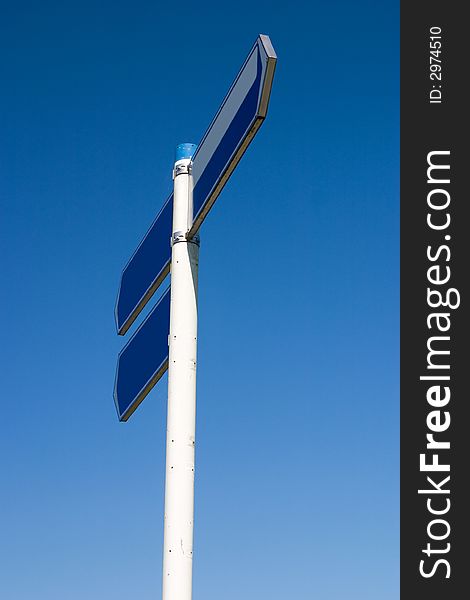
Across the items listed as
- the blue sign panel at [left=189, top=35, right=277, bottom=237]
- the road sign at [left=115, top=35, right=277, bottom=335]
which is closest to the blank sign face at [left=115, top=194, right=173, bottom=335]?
the road sign at [left=115, top=35, right=277, bottom=335]

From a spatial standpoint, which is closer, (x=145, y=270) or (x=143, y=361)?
(x=143, y=361)

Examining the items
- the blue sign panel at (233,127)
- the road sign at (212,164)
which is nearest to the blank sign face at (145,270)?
the road sign at (212,164)

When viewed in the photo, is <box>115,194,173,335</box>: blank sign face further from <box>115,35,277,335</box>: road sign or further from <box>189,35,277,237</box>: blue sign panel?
<box>189,35,277,237</box>: blue sign panel

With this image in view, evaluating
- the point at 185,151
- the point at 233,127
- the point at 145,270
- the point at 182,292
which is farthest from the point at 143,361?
the point at 233,127

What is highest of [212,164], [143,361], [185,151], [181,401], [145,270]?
[185,151]

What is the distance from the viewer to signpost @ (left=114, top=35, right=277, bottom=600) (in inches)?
137

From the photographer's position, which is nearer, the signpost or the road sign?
the road sign

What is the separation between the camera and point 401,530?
18.4ft

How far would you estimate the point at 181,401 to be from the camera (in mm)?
3854

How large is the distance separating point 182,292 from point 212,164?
567 millimetres

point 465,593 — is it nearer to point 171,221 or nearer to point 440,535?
point 440,535

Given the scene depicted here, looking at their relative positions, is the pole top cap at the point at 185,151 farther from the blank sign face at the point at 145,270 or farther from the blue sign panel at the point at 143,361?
the blue sign panel at the point at 143,361

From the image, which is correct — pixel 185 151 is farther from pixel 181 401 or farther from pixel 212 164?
pixel 181 401

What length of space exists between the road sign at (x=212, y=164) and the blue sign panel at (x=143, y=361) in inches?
7.3
